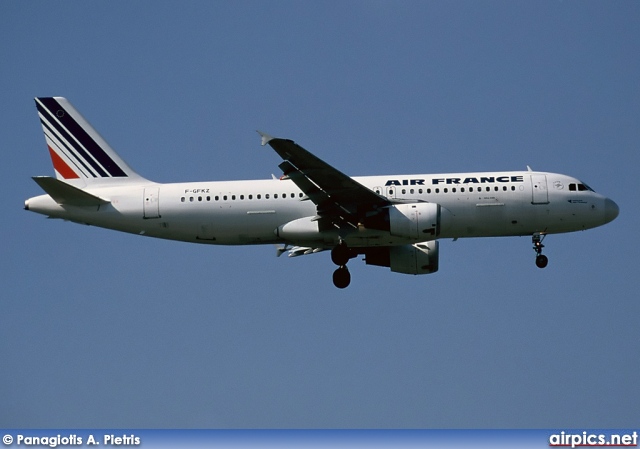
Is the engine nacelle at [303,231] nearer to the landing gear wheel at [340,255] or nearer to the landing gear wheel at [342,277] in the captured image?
the landing gear wheel at [340,255]

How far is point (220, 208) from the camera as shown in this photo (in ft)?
167

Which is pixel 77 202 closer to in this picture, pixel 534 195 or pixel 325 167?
pixel 325 167

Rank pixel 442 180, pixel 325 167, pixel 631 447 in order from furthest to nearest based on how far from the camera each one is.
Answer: pixel 442 180, pixel 325 167, pixel 631 447

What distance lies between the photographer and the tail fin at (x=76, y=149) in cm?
5375

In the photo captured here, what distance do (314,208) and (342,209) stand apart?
1.73 metres

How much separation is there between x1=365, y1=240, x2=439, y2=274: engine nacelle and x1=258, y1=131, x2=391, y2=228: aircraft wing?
5279 millimetres

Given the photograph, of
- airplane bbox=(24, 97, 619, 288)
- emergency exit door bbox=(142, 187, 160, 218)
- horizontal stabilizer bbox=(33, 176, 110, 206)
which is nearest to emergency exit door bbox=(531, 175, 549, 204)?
airplane bbox=(24, 97, 619, 288)

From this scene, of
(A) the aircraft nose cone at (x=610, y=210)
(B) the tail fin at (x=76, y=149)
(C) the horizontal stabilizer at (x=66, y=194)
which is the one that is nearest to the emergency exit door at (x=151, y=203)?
(C) the horizontal stabilizer at (x=66, y=194)

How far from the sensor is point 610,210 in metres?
52.2

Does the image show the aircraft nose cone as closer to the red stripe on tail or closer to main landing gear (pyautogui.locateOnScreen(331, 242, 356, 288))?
main landing gear (pyautogui.locateOnScreen(331, 242, 356, 288))

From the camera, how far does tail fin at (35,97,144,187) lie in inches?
2116

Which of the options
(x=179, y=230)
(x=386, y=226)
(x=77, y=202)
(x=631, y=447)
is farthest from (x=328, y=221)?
(x=631, y=447)

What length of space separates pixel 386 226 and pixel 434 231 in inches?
83.2

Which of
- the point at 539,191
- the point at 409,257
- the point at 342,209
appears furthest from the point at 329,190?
the point at 539,191
